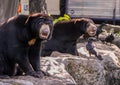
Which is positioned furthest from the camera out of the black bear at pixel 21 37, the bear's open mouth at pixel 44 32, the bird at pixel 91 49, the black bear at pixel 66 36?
the black bear at pixel 66 36

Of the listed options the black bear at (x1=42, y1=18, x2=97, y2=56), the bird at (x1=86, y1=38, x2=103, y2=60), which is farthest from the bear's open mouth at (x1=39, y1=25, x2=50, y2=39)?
the black bear at (x1=42, y1=18, x2=97, y2=56)

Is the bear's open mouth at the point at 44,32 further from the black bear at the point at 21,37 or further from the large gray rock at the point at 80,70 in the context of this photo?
the large gray rock at the point at 80,70

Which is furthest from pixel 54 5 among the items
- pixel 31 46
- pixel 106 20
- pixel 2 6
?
pixel 31 46

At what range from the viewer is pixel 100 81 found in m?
9.98

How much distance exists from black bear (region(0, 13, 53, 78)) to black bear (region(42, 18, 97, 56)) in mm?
4130

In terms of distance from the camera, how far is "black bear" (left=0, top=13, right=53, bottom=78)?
750cm

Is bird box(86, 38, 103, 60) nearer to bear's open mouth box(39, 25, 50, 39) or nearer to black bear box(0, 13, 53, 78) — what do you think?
black bear box(0, 13, 53, 78)

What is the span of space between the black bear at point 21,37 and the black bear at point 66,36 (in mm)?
4130

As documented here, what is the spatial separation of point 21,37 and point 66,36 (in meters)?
4.89

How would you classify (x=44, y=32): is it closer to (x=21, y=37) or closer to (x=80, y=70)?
(x=21, y=37)

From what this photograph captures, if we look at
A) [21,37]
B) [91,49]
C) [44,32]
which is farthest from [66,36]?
[44,32]

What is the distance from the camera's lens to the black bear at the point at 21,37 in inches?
295

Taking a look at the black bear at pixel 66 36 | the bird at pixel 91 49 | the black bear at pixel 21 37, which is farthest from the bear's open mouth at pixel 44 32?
the black bear at pixel 66 36

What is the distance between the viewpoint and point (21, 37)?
24.7 feet
